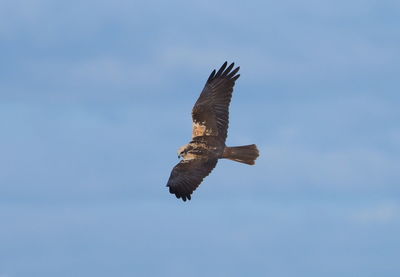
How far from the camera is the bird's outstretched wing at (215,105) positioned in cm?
4147

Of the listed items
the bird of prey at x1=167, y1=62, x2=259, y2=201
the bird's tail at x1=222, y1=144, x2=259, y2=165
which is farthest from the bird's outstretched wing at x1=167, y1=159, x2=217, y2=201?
the bird's tail at x1=222, y1=144, x2=259, y2=165

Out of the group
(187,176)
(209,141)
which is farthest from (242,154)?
(187,176)

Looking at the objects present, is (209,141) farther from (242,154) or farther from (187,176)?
(187,176)

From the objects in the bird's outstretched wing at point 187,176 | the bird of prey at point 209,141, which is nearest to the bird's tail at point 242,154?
the bird of prey at point 209,141

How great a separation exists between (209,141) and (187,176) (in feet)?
6.64

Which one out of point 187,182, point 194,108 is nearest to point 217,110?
point 194,108

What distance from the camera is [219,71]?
42.2 meters

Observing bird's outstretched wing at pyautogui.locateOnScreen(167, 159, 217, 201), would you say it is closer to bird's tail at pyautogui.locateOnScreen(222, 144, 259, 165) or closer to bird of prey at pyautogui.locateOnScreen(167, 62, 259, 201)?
bird of prey at pyautogui.locateOnScreen(167, 62, 259, 201)

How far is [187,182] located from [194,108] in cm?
324

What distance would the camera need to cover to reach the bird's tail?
135 feet

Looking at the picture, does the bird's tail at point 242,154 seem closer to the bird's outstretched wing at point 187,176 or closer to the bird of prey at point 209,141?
the bird of prey at point 209,141

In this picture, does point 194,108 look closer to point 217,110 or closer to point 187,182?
point 217,110

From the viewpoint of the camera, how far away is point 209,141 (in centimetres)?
4109

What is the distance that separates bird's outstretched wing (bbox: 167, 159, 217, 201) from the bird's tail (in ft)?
3.44
